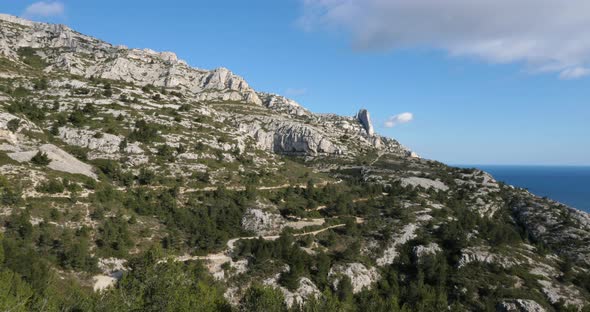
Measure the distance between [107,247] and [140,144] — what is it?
36.7 meters

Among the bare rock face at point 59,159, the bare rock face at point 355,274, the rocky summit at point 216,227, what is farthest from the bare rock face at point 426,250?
the bare rock face at point 59,159

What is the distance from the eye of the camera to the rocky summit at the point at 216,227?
1594 inches

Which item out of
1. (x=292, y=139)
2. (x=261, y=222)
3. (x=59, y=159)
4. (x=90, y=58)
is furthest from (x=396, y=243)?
(x=90, y=58)

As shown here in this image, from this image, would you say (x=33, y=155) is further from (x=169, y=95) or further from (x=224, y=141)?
(x=169, y=95)

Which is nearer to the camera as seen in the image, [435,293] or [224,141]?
[435,293]

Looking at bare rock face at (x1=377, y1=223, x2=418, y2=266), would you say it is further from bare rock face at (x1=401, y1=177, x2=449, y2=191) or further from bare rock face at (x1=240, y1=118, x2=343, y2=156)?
bare rock face at (x1=240, y1=118, x2=343, y2=156)

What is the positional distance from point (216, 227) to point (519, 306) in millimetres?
53132

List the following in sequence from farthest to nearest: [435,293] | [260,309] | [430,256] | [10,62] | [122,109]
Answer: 1. [10,62]
2. [122,109]
3. [430,256]
4. [435,293]
5. [260,309]

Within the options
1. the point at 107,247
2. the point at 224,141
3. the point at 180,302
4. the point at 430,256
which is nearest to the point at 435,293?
the point at 430,256

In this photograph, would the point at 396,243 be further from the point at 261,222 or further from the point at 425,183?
the point at 425,183

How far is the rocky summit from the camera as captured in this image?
40.5m

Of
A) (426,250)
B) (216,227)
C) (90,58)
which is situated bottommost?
(426,250)

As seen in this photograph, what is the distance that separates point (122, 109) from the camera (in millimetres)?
96625

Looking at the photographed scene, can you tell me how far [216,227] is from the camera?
2574 inches
